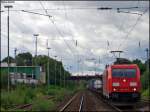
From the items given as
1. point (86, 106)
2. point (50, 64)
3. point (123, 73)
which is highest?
point (50, 64)

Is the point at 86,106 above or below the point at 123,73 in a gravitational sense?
below

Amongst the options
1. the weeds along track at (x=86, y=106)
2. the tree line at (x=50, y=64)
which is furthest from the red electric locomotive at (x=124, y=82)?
the tree line at (x=50, y=64)

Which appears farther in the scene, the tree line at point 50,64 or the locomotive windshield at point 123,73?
the tree line at point 50,64

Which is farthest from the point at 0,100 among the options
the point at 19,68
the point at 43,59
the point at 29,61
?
the point at 29,61

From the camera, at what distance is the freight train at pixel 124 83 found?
3662cm

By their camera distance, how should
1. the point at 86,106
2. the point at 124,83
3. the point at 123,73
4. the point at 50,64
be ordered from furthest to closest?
the point at 50,64 < the point at 86,106 < the point at 123,73 < the point at 124,83

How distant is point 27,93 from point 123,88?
26949mm

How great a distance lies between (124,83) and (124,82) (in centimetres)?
8

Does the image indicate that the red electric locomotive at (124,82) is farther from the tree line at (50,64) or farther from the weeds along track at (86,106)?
the tree line at (50,64)

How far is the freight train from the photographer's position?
36625 millimetres

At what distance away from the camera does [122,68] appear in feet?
122

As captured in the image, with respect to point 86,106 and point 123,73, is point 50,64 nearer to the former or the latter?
point 86,106

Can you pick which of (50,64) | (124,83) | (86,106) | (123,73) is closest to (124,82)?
(124,83)

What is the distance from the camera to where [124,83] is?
36.8 metres
